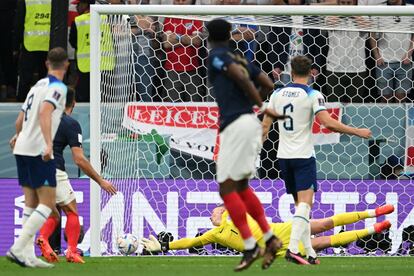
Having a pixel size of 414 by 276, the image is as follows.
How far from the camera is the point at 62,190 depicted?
13.8 meters

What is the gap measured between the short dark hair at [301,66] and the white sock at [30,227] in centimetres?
311

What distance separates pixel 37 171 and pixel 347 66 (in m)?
5.57

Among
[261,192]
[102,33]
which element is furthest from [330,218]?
[102,33]

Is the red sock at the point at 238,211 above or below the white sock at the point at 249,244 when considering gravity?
above

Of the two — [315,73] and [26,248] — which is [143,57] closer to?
[315,73]

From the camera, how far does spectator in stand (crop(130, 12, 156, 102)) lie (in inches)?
628

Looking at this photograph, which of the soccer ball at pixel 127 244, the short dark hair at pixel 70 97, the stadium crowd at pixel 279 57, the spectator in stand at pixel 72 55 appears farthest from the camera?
the spectator in stand at pixel 72 55

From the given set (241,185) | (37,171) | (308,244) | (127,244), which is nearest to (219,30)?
(241,185)

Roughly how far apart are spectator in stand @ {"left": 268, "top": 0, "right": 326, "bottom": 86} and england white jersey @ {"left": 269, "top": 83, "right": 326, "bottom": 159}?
9.44 feet

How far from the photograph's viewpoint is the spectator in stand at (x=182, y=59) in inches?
627

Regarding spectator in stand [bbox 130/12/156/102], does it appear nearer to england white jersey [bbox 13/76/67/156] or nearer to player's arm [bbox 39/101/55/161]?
england white jersey [bbox 13/76/67/156]

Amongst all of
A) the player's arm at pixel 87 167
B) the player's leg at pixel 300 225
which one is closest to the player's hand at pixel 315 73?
the player's leg at pixel 300 225

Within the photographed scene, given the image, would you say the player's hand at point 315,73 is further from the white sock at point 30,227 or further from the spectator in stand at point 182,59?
the white sock at point 30,227

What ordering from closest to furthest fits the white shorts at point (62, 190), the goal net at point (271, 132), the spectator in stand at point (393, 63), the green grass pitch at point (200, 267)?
the green grass pitch at point (200, 267)
the white shorts at point (62, 190)
the goal net at point (271, 132)
the spectator in stand at point (393, 63)
